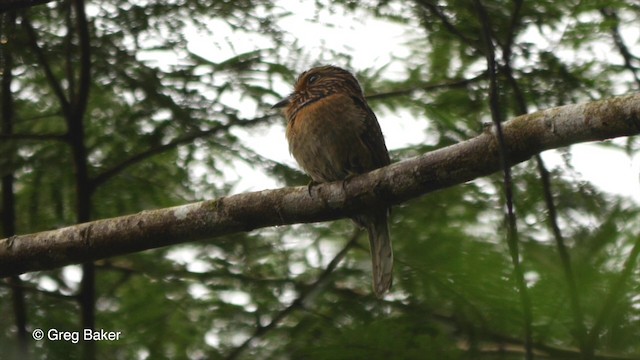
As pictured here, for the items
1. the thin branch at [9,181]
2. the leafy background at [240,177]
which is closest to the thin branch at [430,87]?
the leafy background at [240,177]

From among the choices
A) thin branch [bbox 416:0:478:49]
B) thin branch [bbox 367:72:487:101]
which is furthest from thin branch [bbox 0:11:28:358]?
thin branch [bbox 416:0:478:49]

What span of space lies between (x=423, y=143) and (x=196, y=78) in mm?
1231

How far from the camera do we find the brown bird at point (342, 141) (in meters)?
4.61

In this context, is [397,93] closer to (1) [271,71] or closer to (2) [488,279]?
(1) [271,71]

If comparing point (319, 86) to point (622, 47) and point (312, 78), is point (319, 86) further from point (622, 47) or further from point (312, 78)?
point (622, 47)

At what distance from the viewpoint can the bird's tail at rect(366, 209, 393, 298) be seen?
14.8 feet

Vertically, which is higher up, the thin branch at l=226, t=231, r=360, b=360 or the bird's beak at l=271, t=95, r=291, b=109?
the bird's beak at l=271, t=95, r=291, b=109

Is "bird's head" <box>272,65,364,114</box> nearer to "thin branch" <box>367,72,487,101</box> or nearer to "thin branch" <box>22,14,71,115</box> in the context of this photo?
"thin branch" <box>367,72,487,101</box>

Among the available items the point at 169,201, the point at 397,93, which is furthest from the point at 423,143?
the point at 169,201

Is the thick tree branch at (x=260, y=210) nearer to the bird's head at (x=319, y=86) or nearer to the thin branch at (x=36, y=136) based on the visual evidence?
the thin branch at (x=36, y=136)

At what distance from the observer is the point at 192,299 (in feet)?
16.7

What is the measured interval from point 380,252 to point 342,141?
1.91 feet

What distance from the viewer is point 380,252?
4.62 metres

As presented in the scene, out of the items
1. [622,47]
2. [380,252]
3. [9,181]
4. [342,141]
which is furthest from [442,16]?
[9,181]
